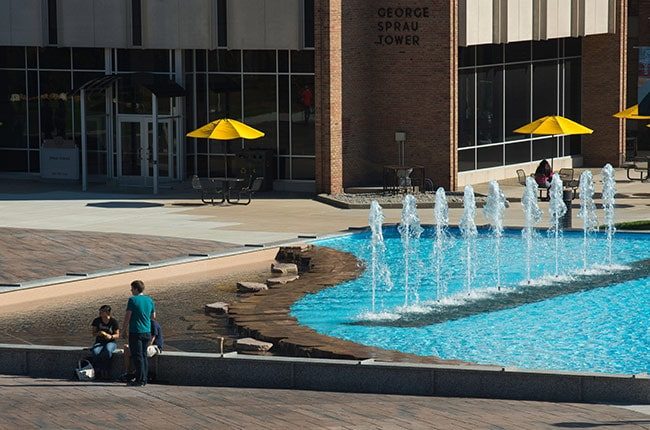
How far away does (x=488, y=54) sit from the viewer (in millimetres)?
47125

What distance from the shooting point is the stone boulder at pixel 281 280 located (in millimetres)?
28734

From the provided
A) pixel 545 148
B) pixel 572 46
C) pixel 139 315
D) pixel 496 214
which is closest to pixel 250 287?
pixel 139 315

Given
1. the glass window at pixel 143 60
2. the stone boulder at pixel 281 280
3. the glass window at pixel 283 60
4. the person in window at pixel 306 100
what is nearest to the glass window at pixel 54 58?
the glass window at pixel 143 60

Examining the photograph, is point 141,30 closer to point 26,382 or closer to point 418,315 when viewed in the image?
point 418,315

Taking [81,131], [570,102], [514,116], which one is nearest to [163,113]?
[81,131]

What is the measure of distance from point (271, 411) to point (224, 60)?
27608 millimetres

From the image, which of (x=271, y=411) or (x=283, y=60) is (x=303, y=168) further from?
(x=271, y=411)

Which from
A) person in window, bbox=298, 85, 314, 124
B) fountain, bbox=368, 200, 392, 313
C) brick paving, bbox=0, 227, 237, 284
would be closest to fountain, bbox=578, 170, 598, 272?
fountain, bbox=368, 200, 392, 313

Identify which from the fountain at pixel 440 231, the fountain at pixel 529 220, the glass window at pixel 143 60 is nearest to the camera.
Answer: the fountain at pixel 440 231

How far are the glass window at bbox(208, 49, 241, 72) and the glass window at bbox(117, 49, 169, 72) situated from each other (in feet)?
4.31

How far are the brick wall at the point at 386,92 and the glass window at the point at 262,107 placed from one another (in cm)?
223

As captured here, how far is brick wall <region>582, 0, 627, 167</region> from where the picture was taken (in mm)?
51625

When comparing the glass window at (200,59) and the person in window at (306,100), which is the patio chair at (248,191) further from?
the glass window at (200,59)

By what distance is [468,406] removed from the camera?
18.6 m
